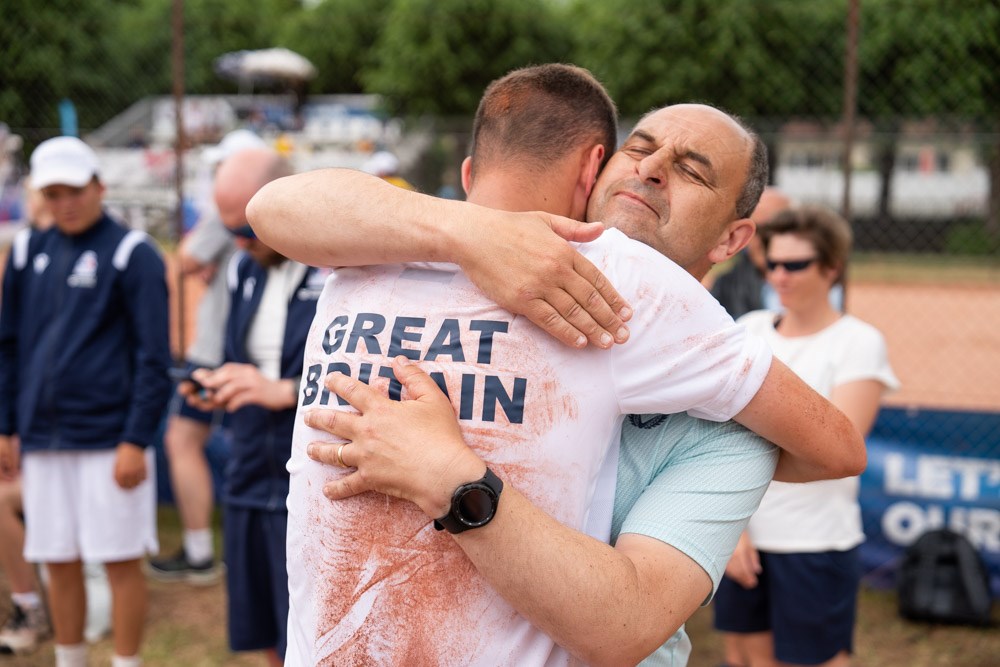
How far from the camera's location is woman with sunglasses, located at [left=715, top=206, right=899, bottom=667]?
331 cm

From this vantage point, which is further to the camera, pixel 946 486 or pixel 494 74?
pixel 494 74

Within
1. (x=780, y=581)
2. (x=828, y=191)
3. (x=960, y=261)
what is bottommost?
(x=960, y=261)

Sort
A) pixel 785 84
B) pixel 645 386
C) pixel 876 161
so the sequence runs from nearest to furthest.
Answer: pixel 645 386, pixel 876 161, pixel 785 84

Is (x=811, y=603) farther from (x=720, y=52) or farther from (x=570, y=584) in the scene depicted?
(x=720, y=52)

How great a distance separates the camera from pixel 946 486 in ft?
16.7

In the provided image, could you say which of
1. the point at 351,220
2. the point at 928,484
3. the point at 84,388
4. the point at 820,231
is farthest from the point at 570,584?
the point at 928,484

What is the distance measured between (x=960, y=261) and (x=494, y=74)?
15.6 meters

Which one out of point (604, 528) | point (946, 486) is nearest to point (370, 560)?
point (604, 528)

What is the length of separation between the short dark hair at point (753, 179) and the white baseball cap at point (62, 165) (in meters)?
3.09

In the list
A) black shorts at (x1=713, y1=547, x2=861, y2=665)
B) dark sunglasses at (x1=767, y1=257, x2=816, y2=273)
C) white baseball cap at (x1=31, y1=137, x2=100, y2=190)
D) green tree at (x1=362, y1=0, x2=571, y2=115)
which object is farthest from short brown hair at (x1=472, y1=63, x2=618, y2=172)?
green tree at (x1=362, y1=0, x2=571, y2=115)

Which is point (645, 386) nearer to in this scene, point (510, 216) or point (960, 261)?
point (510, 216)

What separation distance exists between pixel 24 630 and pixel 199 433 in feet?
4.37

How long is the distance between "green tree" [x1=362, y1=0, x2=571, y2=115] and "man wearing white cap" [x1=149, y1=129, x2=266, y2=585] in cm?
2327

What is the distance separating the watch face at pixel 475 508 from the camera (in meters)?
1.26
